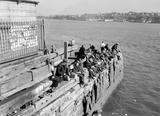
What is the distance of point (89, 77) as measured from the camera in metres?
14.8

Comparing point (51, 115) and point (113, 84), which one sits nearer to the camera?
point (51, 115)

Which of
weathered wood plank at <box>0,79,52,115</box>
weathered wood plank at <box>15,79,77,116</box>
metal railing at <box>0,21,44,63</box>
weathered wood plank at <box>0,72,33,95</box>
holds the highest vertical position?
metal railing at <box>0,21,44,63</box>

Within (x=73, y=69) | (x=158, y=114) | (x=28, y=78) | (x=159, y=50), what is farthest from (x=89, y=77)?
(x=159, y=50)

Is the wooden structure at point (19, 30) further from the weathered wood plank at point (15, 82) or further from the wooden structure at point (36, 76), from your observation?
the weathered wood plank at point (15, 82)

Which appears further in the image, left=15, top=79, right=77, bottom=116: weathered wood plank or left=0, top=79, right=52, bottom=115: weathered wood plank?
left=15, top=79, right=77, bottom=116: weathered wood plank

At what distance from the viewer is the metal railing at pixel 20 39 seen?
1234cm

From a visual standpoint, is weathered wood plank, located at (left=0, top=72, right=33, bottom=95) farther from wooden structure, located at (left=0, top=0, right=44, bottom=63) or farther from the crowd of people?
wooden structure, located at (left=0, top=0, right=44, bottom=63)

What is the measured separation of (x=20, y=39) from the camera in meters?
13.6

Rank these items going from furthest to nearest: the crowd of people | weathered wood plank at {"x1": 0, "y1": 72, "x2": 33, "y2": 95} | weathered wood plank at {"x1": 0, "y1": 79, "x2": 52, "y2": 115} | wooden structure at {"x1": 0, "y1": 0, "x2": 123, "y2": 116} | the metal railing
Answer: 1. the crowd of people
2. the metal railing
3. wooden structure at {"x1": 0, "y1": 0, "x2": 123, "y2": 116}
4. weathered wood plank at {"x1": 0, "y1": 72, "x2": 33, "y2": 95}
5. weathered wood plank at {"x1": 0, "y1": 79, "x2": 52, "y2": 115}

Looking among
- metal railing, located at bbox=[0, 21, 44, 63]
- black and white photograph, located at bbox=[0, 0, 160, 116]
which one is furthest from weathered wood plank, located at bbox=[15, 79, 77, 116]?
metal railing, located at bbox=[0, 21, 44, 63]

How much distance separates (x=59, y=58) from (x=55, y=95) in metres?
5.48

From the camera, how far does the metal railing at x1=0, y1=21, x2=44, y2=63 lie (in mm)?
12336

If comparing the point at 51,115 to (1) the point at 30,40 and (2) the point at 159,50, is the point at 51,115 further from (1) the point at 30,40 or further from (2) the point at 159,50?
(2) the point at 159,50

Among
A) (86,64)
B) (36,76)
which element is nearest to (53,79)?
(36,76)
